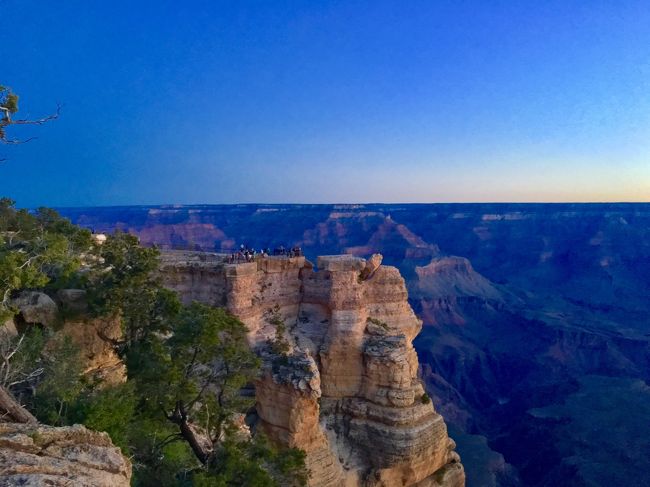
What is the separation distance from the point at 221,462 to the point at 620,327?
3434 inches

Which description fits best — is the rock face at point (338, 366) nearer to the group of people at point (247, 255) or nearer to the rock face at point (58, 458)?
the group of people at point (247, 255)

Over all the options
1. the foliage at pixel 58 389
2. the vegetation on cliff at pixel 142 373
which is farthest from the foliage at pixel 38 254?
the foliage at pixel 58 389

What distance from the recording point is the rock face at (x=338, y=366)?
22.3 metres

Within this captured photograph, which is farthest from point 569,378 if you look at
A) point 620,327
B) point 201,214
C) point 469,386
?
point 201,214

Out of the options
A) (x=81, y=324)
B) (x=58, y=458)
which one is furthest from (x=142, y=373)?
(x=58, y=458)

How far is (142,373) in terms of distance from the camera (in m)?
13.9

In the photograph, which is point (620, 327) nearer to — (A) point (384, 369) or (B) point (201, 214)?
(A) point (384, 369)

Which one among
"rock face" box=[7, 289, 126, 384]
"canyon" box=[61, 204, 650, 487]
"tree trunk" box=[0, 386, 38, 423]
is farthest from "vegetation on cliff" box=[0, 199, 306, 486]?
"canyon" box=[61, 204, 650, 487]

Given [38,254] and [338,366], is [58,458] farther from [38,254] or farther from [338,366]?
[338,366]

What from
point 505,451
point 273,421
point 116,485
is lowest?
point 505,451

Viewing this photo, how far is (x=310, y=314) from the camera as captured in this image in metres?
27.2

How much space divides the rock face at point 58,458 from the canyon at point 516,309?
28.7 meters

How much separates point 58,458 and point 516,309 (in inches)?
3733

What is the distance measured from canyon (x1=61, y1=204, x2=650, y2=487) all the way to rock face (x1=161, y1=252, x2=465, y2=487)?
13423mm
